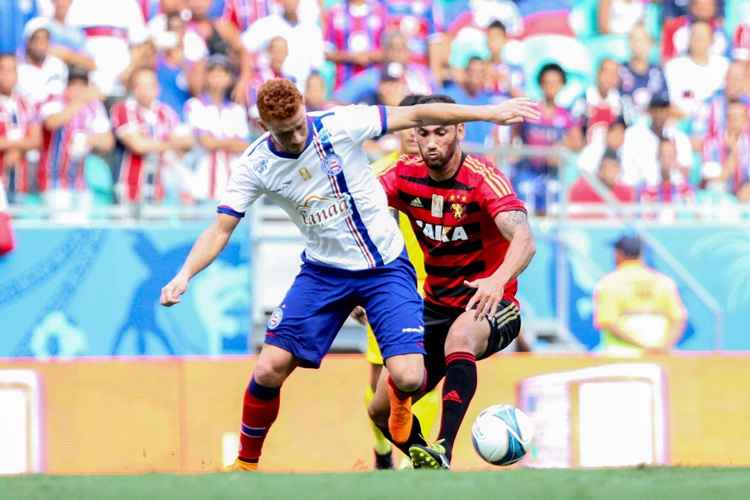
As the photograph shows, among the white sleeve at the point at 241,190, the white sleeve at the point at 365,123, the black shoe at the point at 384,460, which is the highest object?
the white sleeve at the point at 365,123

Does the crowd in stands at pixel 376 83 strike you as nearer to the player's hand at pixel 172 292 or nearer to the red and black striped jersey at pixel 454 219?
the red and black striped jersey at pixel 454 219

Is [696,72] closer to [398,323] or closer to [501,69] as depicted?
[501,69]

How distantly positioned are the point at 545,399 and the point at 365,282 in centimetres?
319

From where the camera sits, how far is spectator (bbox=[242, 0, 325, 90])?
549 inches

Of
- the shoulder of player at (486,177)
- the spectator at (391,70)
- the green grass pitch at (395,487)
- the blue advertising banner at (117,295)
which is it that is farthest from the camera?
the spectator at (391,70)

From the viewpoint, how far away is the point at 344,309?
796 centimetres

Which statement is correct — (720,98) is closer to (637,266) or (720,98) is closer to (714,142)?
(714,142)

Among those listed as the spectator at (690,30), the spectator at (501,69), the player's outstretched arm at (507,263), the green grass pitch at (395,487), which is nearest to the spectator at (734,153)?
the spectator at (690,30)

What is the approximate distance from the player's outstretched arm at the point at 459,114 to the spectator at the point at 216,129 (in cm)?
543

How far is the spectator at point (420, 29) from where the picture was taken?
1437 centimetres

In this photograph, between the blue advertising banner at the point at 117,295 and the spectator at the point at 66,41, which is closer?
the blue advertising banner at the point at 117,295

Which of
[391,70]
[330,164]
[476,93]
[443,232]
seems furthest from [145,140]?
[330,164]

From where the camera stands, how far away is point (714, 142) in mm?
15023

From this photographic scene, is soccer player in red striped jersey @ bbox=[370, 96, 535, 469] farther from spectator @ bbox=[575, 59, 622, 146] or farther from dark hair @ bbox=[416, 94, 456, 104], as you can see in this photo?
spectator @ bbox=[575, 59, 622, 146]
